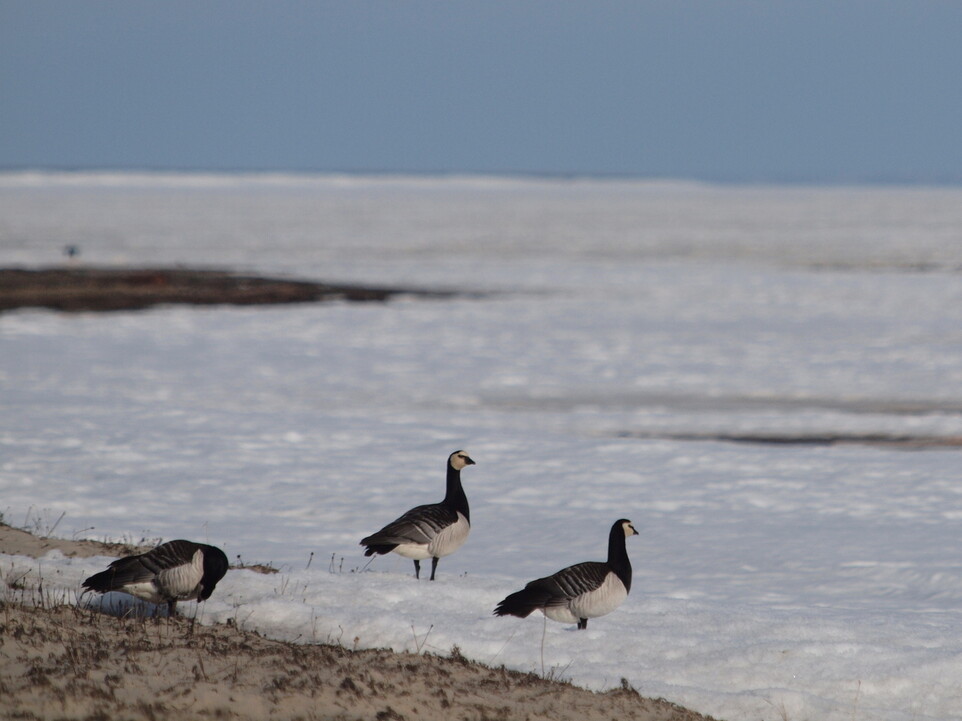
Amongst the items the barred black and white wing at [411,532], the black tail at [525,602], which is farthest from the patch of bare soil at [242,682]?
the barred black and white wing at [411,532]

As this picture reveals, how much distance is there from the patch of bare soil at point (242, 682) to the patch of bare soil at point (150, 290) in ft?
81.5

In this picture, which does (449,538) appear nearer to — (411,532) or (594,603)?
(411,532)

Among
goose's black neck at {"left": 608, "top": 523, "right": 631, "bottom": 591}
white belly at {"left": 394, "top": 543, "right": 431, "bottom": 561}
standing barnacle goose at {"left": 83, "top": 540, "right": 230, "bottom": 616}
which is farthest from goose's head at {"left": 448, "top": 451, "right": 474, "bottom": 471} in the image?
standing barnacle goose at {"left": 83, "top": 540, "right": 230, "bottom": 616}

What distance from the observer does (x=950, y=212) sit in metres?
94.1

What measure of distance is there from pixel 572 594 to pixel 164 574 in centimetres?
241

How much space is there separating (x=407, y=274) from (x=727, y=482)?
28589 mm

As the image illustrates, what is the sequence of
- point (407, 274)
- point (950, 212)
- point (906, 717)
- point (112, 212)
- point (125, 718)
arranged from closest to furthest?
point (125, 718), point (906, 717), point (407, 274), point (112, 212), point (950, 212)

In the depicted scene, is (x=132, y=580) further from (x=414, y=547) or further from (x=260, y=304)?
(x=260, y=304)

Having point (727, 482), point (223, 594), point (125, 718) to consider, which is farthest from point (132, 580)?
point (727, 482)

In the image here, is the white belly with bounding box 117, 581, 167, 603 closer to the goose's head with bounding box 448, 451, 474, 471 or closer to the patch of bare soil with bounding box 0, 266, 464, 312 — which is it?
the goose's head with bounding box 448, 451, 474, 471

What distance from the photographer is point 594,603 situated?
24.0 feet

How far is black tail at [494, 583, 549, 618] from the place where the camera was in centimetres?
722

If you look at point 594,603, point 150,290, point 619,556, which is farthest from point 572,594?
point 150,290

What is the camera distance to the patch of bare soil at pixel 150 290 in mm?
31625
